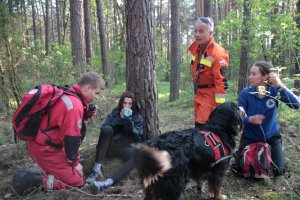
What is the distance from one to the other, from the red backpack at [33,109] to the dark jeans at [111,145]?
0.85 meters

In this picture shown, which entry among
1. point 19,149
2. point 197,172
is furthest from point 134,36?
point 19,149

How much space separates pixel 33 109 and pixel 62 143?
1.96 ft

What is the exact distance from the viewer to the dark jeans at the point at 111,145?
176 inches

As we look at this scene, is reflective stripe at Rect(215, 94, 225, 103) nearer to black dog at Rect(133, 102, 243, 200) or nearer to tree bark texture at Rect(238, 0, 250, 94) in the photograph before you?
black dog at Rect(133, 102, 243, 200)

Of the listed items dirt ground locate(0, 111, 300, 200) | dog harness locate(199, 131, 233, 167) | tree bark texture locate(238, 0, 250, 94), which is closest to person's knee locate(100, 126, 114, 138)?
dirt ground locate(0, 111, 300, 200)

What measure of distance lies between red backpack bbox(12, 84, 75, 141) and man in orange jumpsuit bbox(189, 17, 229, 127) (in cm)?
202

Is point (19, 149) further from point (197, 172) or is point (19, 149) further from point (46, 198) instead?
point (197, 172)

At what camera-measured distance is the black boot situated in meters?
3.96

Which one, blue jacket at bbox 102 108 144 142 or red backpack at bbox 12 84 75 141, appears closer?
red backpack at bbox 12 84 75 141

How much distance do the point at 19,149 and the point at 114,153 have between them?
2.07 meters

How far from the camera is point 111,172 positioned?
14.8 feet

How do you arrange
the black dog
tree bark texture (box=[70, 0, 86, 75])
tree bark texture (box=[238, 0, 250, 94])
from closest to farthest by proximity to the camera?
the black dog < tree bark texture (box=[238, 0, 250, 94]) < tree bark texture (box=[70, 0, 86, 75])

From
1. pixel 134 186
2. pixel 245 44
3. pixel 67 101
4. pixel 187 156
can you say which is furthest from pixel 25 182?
pixel 245 44

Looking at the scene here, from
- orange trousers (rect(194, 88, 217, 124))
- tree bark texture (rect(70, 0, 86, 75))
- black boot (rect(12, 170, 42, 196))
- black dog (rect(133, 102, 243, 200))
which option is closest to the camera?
black dog (rect(133, 102, 243, 200))
